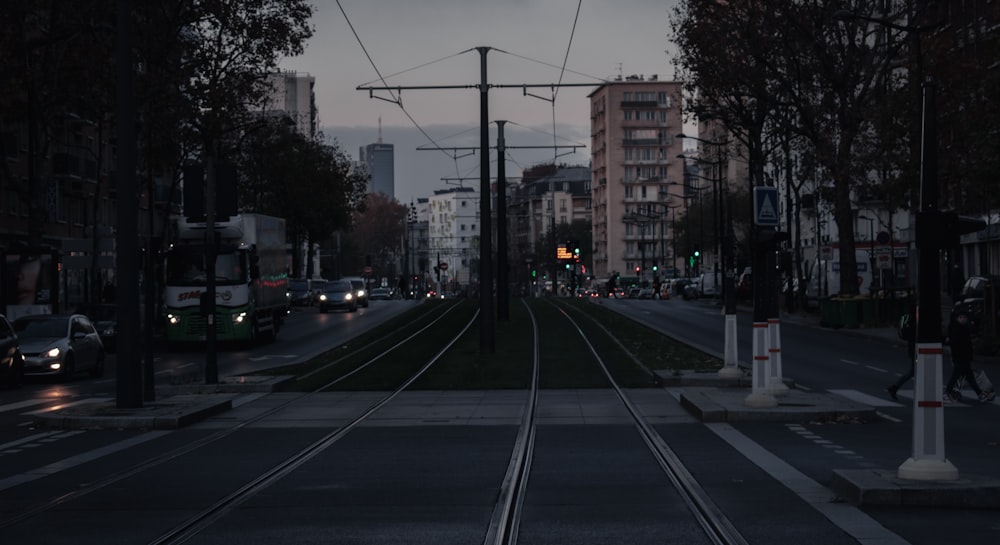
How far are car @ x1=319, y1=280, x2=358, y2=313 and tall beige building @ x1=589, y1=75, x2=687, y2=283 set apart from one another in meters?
79.6

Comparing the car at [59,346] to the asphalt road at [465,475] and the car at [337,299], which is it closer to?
the asphalt road at [465,475]

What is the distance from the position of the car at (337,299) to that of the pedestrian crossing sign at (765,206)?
199 feet

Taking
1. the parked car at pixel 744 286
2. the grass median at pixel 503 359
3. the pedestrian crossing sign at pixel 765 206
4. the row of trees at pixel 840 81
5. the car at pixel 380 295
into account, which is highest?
the row of trees at pixel 840 81

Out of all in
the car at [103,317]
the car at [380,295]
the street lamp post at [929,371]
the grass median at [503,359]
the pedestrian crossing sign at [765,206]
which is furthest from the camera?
the car at [380,295]

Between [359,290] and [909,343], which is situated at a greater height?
[359,290]

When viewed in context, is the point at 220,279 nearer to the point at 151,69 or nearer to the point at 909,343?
the point at 151,69

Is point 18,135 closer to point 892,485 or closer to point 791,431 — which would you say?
point 791,431

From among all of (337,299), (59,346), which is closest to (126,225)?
(59,346)

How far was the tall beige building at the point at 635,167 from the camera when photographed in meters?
162

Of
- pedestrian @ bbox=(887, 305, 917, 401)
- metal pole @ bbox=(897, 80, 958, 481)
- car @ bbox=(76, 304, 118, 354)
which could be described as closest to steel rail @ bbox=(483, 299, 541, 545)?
metal pole @ bbox=(897, 80, 958, 481)

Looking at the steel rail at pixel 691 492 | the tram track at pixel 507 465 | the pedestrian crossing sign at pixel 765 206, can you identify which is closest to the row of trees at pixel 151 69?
the tram track at pixel 507 465

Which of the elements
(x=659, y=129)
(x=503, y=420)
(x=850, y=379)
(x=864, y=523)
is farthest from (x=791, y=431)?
(x=659, y=129)

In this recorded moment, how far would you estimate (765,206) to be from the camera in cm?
1998

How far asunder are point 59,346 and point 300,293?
206ft
